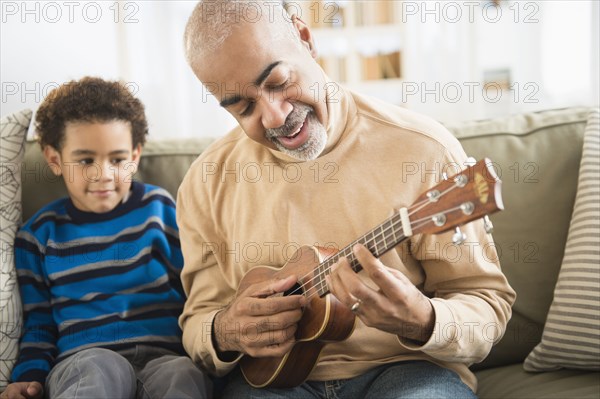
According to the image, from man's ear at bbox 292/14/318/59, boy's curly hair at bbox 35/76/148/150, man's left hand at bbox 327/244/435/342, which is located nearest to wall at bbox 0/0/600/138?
boy's curly hair at bbox 35/76/148/150

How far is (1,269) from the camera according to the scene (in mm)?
1668

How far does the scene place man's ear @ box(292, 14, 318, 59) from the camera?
149cm

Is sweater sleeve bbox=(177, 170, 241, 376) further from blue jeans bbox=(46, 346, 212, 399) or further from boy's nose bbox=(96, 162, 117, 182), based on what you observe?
boy's nose bbox=(96, 162, 117, 182)

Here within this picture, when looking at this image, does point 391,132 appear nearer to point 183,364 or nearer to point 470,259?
point 470,259

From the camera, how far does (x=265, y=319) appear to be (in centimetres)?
137

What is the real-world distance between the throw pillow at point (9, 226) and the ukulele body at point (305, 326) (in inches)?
22.4

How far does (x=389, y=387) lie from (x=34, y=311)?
35.2 inches

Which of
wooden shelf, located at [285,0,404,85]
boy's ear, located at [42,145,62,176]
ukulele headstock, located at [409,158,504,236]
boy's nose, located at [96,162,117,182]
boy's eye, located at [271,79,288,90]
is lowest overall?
ukulele headstock, located at [409,158,504,236]

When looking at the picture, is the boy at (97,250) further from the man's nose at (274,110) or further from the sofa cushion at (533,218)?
the sofa cushion at (533,218)

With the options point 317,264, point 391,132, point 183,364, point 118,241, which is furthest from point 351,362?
point 118,241

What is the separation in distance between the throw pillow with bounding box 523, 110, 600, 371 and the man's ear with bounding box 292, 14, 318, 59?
662mm

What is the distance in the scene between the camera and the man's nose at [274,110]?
1377 millimetres

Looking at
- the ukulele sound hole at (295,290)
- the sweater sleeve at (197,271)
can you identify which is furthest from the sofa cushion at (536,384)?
the sweater sleeve at (197,271)

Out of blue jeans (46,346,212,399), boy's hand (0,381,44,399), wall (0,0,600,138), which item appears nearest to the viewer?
blue jeans (46,346,212,399)
